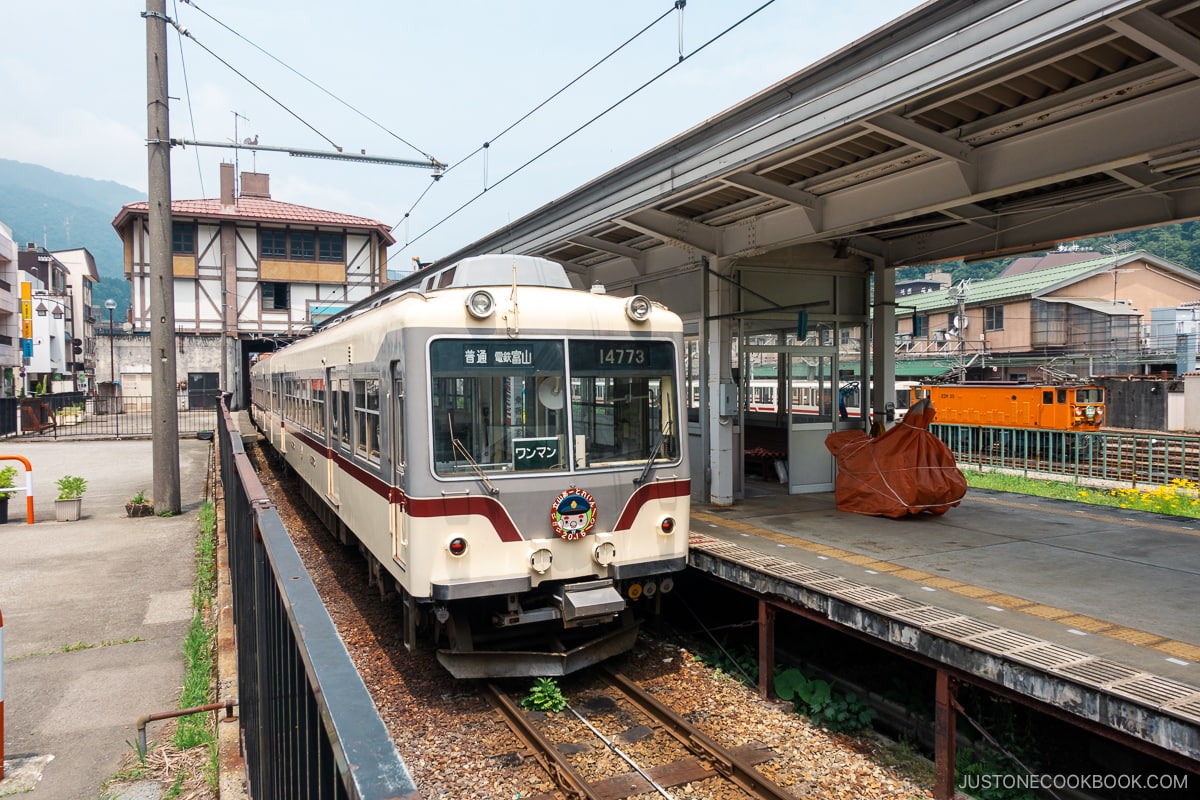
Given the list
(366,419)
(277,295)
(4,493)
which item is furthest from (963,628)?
(277,295)

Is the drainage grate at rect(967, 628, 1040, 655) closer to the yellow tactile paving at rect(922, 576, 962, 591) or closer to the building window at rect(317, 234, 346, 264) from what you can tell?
the yellow tactile paving at rect(922, 576, 962, 591)

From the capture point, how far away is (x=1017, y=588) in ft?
19.2

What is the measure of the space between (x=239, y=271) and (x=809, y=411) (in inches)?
1312

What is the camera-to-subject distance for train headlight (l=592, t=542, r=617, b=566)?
592cm

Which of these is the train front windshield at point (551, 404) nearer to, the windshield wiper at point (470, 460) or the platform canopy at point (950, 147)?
the windshield wiper at point (470, 460)

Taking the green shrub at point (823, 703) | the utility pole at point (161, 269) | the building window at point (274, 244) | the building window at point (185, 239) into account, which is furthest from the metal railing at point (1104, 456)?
the building window at point (185, 239)

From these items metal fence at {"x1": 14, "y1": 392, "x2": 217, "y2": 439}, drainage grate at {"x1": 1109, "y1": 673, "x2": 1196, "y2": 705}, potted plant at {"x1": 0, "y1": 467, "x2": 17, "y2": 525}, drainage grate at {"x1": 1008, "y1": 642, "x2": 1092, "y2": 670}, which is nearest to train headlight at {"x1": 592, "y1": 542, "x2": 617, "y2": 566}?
drainage grate at {"x1": 1008, "y1": 642, "x2": 1092, "y2": 670}

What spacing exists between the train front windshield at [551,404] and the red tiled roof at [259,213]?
34746 millimetres

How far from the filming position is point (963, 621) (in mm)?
4910

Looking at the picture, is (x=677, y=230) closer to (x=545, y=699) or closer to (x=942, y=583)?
(x=942, y=583)

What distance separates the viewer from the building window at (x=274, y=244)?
122 feet

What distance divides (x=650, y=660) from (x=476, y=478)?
2.44 metres

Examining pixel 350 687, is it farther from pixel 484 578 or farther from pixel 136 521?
pixel 136 521

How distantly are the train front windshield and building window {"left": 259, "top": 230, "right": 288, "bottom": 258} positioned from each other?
35.2 meters
